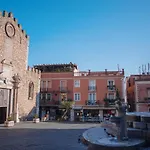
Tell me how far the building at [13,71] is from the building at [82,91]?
8640mm

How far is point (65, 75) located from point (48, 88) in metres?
4.08

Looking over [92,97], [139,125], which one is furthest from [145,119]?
[92,97]

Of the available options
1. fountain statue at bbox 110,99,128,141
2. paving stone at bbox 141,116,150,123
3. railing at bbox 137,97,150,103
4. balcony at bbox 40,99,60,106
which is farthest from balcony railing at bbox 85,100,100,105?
fountain statue at bbox 110,99,128,141

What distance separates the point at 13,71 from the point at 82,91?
47.7 feet

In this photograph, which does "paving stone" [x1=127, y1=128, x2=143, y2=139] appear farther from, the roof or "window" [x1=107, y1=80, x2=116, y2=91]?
the roof

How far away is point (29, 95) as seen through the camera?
1083 inches

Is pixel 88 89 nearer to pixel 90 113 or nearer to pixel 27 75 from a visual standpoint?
pixel 90 113

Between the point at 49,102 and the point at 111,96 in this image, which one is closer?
the point at 111,96

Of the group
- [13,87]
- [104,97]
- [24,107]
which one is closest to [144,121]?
[13,87]

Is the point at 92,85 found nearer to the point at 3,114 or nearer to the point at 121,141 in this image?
the point at 3,114

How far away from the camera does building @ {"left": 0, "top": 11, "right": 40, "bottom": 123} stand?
21.5m

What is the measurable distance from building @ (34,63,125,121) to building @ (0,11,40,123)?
340 inches

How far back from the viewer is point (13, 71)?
904 inches

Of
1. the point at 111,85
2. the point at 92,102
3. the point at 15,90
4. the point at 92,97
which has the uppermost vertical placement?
the point at 111,85
